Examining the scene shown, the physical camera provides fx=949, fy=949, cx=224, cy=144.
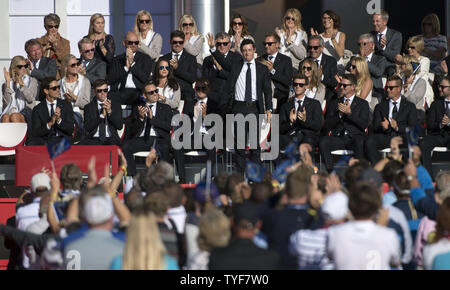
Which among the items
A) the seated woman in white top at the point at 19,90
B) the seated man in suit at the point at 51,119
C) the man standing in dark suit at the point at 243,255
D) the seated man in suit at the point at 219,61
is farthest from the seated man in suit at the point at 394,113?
the man standing in dark suit at the point at 243,255

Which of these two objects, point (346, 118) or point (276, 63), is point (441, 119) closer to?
point (346, 118)

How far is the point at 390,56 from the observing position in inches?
568

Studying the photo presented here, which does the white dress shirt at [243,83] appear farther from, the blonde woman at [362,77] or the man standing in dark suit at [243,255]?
the man standing in dark suit at [243,255]

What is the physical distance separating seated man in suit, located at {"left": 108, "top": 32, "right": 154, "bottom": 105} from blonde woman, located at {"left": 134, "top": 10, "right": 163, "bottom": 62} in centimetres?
18

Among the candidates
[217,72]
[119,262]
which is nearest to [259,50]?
[217,72]

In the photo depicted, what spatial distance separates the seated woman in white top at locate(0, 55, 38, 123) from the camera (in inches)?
556

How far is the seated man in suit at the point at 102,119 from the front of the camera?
13.4 m

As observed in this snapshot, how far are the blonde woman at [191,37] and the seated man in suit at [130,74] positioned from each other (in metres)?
0.63

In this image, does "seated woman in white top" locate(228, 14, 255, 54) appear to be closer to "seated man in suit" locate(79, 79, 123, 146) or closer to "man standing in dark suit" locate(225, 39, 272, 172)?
"man standing in dark suit" locate(225, 39, 272, 172)

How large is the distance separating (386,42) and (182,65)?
315cm

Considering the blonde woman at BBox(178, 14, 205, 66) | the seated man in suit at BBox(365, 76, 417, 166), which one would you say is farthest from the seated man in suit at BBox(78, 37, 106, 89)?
the seated man in suit at BBox(365, 76, 417, 166)

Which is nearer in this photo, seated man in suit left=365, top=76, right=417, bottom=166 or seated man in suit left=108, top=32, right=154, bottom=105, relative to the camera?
seated man in suit left=365, top=76, right=417, bottom=166

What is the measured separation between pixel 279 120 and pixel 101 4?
590cm
